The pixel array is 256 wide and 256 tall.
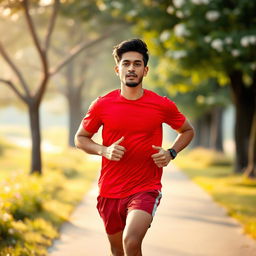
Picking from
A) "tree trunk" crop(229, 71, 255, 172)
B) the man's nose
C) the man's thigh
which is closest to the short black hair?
the man's nose

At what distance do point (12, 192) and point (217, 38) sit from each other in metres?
6.95

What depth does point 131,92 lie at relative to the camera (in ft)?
15.7

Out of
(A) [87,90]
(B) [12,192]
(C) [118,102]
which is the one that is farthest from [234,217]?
(A) [87,90]

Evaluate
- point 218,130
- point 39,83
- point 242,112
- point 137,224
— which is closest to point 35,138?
point 39,83

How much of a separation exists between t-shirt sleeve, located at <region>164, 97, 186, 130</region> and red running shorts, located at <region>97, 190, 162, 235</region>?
26.0 inches

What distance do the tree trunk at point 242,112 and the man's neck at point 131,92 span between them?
552 inches

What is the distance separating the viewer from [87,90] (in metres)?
41.8

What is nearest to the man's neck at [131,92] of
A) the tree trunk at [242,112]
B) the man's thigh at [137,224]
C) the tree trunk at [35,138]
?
the man's thigh at [137,224]

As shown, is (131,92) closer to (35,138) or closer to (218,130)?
(35,138)

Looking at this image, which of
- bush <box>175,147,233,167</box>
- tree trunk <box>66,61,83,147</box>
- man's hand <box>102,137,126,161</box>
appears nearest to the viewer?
man's hand <box>102,137,126,161</box>

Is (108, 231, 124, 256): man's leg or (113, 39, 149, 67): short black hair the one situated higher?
(113, 39, 149, 67): short black hair

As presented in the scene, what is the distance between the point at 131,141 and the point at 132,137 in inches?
1.4

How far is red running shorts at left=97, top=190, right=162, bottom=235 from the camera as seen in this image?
4.61 metres

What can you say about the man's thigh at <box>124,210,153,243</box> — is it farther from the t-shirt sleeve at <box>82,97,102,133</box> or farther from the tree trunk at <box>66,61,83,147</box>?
the tree trunk at <box>66,61,83,147</box>
